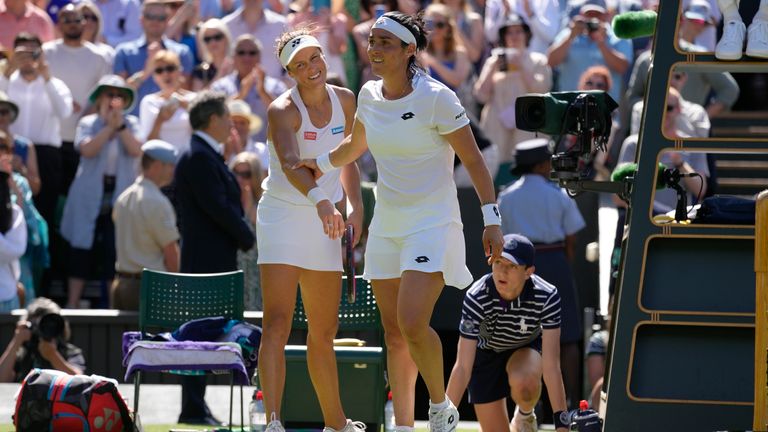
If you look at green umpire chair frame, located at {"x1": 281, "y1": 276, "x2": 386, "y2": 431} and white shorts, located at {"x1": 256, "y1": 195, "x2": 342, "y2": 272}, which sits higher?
white shorts, located at {"x1": 256, "y1": 195, "x2": 342, "y2": 272}

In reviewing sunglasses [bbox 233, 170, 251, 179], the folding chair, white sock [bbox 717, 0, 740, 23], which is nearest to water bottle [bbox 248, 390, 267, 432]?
the folding chair

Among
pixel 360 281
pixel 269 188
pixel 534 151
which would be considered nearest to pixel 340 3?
pixel 534 151

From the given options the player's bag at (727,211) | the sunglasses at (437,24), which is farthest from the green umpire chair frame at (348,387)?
the sunglasses at (437,24)

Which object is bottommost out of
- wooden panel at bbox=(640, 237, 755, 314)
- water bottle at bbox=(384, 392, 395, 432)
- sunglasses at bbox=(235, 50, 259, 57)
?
water bottle at bbox=(384, 392, 395, 432)

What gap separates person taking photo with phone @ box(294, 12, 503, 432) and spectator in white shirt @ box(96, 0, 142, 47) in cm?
795

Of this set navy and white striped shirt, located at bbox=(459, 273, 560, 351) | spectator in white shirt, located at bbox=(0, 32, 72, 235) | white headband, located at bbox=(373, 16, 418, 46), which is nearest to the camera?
white headband, located at bbox=(373, 16, 418, 46)

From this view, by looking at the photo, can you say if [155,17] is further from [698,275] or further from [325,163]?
[698,275]

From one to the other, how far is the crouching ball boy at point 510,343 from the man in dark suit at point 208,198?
7.45 ft

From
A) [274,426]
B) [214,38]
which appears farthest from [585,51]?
[274,426]

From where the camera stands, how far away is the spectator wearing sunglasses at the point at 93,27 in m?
13.9

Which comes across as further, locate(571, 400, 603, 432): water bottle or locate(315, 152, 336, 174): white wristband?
locate(571, 400, 603, 432): water bottle

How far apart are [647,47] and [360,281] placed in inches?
223

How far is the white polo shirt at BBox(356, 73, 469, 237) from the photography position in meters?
7.13

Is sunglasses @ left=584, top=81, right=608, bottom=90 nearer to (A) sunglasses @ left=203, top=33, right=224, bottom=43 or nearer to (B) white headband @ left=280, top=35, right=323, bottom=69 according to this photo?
(A) sunglasses @ left=203, top=33, right=224, bottom=43
